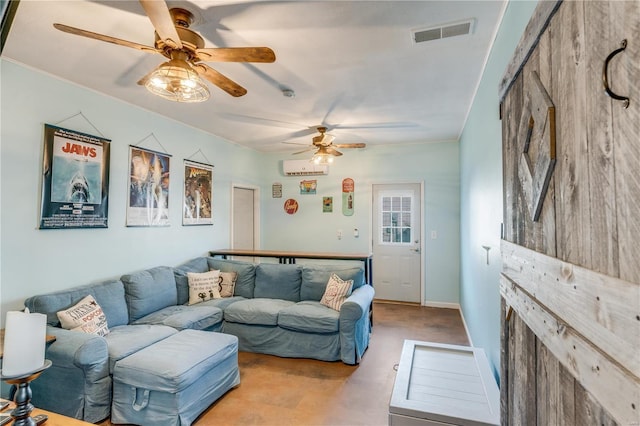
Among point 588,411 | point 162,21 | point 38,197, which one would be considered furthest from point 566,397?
point 38,197

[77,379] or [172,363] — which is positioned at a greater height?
[172,363]

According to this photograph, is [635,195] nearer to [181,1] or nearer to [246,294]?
[181,1]

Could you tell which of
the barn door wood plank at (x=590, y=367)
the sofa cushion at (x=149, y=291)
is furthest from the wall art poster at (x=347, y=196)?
the barn door wood plank at (x=590, y=367)

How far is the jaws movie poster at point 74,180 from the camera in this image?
8.95ft

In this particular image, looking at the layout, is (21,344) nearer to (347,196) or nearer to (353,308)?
(353,308)

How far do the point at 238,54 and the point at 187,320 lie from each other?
7.94 ft

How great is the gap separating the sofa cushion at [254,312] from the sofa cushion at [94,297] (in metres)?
0.99

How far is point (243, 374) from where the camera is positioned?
2.97m

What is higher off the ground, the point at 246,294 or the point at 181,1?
the point at 181,1

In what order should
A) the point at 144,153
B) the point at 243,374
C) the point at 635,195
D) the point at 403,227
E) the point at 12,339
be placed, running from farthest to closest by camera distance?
the point at 403,227 < the point at 144,153 < the point at 243,374 < the point at 12,339 < the point at 635,195

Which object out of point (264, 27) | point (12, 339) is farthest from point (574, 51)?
point (12, 339)

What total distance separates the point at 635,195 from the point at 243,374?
10.2ft

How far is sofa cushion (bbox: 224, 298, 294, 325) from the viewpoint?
3.37 metres

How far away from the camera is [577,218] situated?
0.78m
